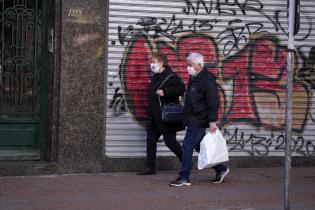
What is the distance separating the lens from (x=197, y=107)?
34.6 ft

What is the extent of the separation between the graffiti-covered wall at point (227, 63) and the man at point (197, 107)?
1.59 meters

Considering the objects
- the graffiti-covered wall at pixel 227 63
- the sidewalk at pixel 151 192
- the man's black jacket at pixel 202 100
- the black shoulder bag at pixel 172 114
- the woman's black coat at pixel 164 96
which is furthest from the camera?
the graffiti-covered wall at pixel 227 63

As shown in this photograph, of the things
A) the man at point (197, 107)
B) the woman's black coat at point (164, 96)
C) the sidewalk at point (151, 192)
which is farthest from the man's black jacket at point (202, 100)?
the sidewalk at point (151, 192)

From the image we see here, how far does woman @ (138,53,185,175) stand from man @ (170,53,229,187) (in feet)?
2.28

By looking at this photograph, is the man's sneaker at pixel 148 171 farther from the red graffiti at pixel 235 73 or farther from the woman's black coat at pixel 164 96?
the red graffiti at pixel 235 73

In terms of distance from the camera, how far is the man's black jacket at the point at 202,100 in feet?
34.3

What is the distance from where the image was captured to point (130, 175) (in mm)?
11703

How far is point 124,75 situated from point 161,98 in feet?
2.91

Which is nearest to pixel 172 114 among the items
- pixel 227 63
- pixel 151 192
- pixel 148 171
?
pixel 148 171

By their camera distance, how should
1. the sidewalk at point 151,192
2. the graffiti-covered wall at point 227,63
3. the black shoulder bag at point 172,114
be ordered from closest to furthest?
the sidewalk at point 151,192, the black shoulder bag at point 172,114, the graffiti-covered wall at point 227,63

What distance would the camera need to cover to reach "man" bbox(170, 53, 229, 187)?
1047 cm

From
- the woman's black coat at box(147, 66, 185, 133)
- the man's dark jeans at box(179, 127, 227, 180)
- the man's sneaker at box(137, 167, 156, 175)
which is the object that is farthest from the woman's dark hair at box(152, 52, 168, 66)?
the man's sneaker at box(137, 167, 156, 175)

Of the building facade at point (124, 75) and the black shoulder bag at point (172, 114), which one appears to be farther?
the building facade at point (124, 75)

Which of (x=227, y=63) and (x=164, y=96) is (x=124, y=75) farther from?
(x=227, y=63)
